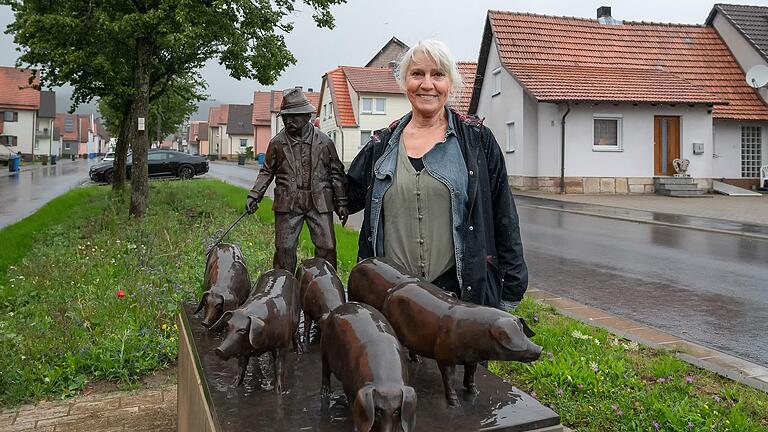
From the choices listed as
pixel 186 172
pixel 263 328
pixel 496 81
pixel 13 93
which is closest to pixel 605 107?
pixel 496 81

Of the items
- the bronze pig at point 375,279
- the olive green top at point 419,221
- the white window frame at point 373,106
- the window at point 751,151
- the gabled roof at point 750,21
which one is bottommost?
the bronze pig at point 375,279

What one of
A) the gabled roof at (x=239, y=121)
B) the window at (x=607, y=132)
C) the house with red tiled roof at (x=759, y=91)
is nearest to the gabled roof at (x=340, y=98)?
the window at (x=607, y=132)

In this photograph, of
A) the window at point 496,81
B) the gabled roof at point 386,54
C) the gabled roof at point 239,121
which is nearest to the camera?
the window at point 496,81

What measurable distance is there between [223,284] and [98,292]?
385 cm

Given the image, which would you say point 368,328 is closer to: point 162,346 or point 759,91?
point 162,346

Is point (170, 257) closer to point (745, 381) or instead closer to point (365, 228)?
point (365, 228)

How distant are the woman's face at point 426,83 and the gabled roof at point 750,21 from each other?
88.3 ft

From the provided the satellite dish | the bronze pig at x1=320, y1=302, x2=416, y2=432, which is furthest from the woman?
the satellite dish

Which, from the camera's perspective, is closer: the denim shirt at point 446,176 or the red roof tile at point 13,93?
the denim shirt at point 446,176

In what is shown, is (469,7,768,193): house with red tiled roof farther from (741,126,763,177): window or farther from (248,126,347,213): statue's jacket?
(248,126,347,213): statue's jacket

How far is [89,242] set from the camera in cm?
954

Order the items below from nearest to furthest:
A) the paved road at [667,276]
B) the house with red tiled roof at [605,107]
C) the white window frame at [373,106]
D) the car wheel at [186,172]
A: the paved road at [667,276], the house with red tiled roof at [605,107], the car wheel at [186,172], the white window frame at [373,106]

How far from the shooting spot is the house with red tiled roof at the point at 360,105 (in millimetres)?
40594

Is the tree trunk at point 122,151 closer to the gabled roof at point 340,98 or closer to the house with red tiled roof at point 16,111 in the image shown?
the gabled roof at point 340,98
